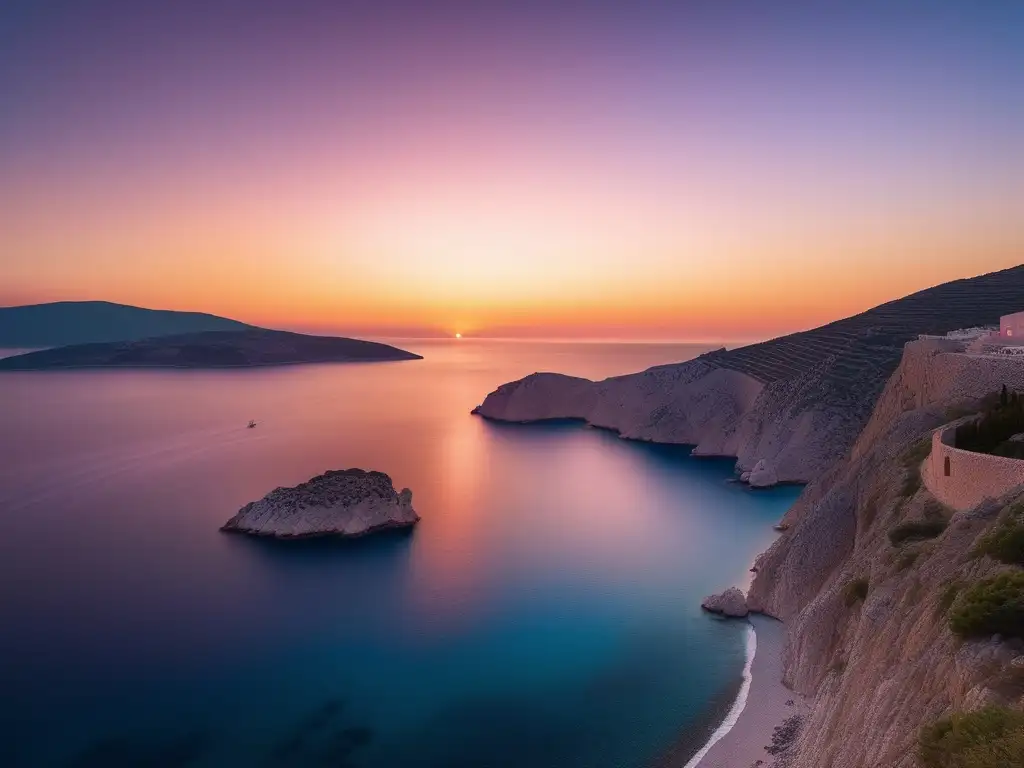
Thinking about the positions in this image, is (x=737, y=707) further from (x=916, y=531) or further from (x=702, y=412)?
(x=702, y=412)

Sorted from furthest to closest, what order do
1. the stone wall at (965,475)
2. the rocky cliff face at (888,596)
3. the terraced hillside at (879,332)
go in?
the terraced hillside at (879,332) < the stone wall at (965,475) < the rocky cliff face at (888,596)

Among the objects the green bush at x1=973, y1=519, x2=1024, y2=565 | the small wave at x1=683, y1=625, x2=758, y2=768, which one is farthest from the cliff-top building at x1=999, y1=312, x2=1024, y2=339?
the green bush at x1=973, y1=519, x2=1024, y2=565

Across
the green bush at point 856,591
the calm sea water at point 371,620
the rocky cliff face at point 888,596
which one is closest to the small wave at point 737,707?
the calm sea water at point 371,620

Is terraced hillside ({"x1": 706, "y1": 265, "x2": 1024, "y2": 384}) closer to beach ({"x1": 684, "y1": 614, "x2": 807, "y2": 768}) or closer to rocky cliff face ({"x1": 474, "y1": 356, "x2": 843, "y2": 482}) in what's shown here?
rocky cliff face ({"x1": 474, "y1": 356, "x2": 843, "y2": 482})

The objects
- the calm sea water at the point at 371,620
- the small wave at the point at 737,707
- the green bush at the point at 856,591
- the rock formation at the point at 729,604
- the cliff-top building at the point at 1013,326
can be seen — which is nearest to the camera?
the green bush at the point at 856,591

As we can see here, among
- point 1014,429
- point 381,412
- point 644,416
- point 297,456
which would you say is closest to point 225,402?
point 381,412

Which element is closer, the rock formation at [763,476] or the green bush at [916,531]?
the green bush at [916,531]

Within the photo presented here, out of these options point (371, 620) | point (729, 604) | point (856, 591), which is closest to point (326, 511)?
point (371, 620)

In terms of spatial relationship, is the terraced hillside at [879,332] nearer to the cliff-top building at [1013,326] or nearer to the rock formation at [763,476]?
the rock formation at [763,476]

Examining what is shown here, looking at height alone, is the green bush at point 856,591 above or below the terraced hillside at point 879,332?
below
